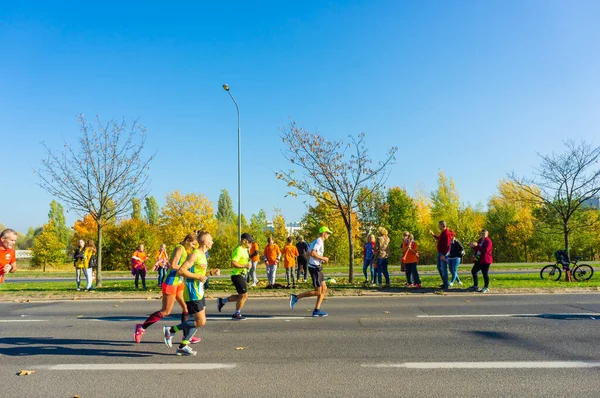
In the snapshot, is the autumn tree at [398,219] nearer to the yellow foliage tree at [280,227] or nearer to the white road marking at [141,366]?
the yellow foliage tree at [280,227]

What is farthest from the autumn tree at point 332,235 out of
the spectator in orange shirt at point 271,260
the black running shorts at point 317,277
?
the black running shorts at point 317,277

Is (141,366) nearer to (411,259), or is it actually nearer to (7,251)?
(7,251)

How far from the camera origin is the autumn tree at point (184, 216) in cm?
5216

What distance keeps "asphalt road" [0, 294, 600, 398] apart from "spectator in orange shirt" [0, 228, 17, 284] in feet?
4.33

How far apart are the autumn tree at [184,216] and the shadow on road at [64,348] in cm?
4504

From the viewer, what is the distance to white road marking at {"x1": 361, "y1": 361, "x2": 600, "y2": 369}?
5.42m

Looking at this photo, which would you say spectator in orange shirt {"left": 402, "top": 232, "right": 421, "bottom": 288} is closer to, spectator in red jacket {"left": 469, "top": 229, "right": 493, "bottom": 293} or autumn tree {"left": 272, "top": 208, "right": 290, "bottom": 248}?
spectator in red jacket {"left": 469, "top": 229, "right": 493, "bottom": 293}

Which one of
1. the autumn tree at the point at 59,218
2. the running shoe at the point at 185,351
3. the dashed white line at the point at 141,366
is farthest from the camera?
the autumn tree at the point at 59,218

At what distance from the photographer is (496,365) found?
550 cm

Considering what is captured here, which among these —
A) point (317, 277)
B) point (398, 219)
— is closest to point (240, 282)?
point (317, 277)

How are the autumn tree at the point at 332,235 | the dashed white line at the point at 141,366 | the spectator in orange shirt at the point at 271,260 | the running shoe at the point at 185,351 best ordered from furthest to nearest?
the autumn tree at the point at 332,235 → the spectator in orange shirt at the point at 271,260 → the running shoe at the point at 185,351 → the dashed white line at the point at 141,366

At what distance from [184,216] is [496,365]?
50.1 m

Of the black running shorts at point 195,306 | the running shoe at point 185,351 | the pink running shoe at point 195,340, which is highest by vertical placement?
the black running shorts at point 195,306

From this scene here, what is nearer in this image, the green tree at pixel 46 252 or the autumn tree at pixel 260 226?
the green tree at pixel 46 252
